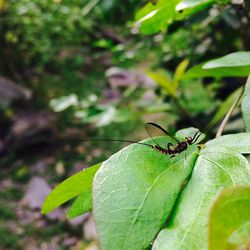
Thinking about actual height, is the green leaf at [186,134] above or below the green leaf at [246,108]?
below

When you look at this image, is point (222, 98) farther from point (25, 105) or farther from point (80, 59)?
point (80, 59)

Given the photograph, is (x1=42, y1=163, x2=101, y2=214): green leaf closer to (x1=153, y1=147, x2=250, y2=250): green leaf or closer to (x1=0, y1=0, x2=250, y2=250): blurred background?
(x1=153, y1=147, x2=250, y2=250): green leaf

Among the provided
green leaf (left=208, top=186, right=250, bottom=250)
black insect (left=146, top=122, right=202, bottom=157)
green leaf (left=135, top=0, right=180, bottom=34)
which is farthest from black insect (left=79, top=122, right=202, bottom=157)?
green leaf (left=135, top=0, right=180, bottom=34)

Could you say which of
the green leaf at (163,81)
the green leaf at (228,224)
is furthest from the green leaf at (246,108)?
the green leaf at (163,81)

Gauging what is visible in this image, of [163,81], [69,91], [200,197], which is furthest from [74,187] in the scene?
[69,91]

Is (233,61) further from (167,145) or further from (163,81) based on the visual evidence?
(163,81)

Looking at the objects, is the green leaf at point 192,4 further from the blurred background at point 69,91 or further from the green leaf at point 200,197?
the blurred background at point 69,91
